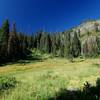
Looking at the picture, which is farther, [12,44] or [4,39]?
[12,44]

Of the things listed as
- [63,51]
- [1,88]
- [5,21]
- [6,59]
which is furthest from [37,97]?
[63,51]

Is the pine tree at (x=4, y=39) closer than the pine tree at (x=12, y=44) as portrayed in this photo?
Yes

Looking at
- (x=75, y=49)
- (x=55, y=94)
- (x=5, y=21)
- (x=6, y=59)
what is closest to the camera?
(x=55, y=94)

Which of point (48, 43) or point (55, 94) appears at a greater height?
point (48, 43)

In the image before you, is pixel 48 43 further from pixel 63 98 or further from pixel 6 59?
pixel 63 98

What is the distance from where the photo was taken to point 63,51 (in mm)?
175750

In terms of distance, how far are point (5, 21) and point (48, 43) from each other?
82425 millimetres

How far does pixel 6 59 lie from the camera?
10981 centimetres

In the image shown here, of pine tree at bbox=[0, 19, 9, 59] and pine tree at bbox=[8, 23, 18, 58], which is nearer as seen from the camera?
pine tree at bbox=[0, 19, 9, 59]

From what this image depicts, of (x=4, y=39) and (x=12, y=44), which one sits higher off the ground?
(x=4, y=39)

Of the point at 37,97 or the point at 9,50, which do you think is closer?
the point at 37,97

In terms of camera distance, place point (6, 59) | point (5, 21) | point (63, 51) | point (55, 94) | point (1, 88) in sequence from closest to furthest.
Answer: point (55, 94)
point (1, 88)
point (6, 59)
point (5, 21)
point (63, 51)

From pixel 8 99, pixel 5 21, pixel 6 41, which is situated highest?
pixel 5 21

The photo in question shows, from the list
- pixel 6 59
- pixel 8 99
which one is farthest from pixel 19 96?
pixel 6 59
